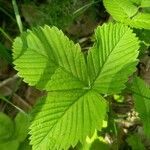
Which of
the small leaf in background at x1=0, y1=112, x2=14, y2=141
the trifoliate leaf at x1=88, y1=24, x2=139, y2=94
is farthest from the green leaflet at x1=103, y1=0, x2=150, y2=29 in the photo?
the small leaf in background at x1=0, y1=112, x2=14, y2=141

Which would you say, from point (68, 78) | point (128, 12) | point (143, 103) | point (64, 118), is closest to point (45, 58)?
point (68, 78)

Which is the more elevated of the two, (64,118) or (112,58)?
(112,58)

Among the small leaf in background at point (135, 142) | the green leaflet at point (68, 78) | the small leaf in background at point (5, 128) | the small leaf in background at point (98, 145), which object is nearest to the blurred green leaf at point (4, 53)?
the small leaf in background at point (5, 128)

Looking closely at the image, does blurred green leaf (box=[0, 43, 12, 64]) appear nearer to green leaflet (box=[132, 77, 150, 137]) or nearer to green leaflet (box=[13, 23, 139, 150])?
green leaflet (box=[13, 23, 139, 150])

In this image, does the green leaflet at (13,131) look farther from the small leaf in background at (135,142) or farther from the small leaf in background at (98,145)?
the small leaf in background at (135,142)

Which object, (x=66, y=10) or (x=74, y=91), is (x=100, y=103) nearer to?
(x=74, y=91)

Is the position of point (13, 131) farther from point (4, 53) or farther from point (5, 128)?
point (4, 53)
